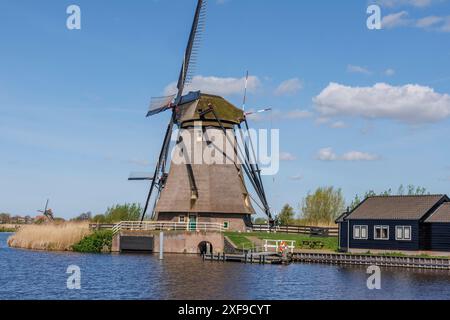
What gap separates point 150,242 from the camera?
5175 centimetres

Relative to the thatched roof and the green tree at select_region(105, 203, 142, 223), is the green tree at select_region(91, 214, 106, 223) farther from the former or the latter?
the thatched roof

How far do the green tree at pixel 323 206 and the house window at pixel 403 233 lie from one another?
106 ft

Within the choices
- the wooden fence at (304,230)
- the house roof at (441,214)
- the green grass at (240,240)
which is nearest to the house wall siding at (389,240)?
the house roof at (441,214)

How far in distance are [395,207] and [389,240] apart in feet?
7.87

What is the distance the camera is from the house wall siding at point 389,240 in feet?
139

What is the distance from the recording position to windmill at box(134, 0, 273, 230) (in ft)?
175

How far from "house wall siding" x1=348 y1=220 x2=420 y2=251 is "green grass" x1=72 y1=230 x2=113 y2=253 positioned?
20293 millimetres

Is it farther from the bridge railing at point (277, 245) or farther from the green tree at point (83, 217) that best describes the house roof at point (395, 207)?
the green tree at point (83, 217)

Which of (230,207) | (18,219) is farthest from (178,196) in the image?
(18,219)

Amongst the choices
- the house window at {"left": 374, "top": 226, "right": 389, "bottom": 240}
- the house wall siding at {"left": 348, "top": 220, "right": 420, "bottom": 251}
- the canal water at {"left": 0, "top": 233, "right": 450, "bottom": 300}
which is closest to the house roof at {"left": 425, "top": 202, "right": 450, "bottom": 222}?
the house wall siding at {"left": 348, "top": 220, "right": 420, "bottom": 251}

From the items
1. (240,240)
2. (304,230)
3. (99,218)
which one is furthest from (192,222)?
(99,218)
